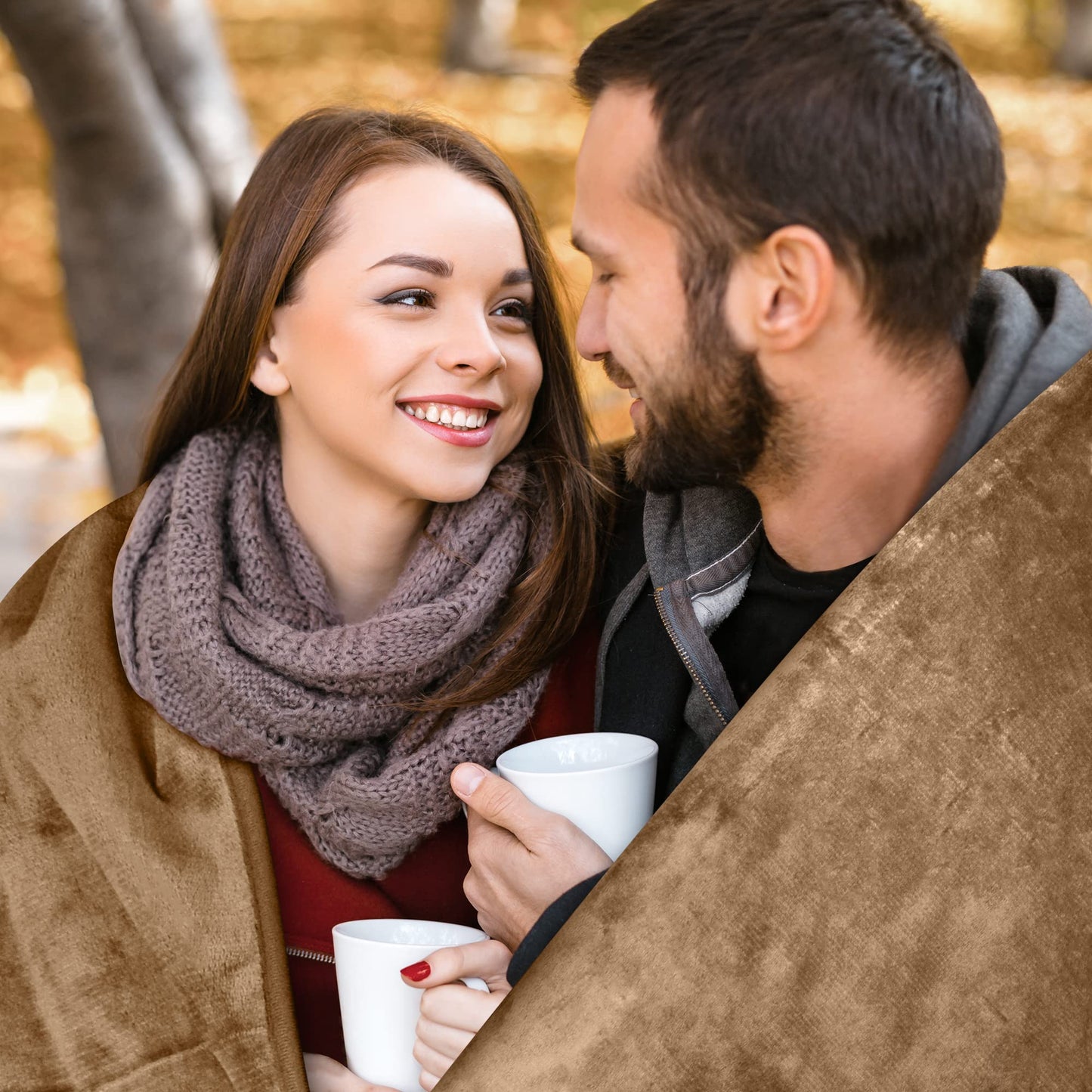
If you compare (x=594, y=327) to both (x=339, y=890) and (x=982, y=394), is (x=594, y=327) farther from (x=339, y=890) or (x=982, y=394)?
(x=339, y=890)

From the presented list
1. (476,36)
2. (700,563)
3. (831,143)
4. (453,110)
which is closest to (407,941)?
(700,563)

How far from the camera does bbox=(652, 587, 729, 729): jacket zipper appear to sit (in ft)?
6.39

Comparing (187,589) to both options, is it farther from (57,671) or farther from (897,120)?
(897,120)

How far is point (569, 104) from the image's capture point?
996 cm

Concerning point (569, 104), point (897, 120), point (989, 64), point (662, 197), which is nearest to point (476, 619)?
point (662, 197)

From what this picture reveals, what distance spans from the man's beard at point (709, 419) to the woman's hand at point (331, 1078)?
924 mm

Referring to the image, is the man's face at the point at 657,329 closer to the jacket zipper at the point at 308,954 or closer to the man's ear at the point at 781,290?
the man's ear at the point at 781,290

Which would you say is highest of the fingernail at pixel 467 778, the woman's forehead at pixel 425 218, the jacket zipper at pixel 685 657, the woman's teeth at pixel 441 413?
the woman's forehead at pixel 425 218

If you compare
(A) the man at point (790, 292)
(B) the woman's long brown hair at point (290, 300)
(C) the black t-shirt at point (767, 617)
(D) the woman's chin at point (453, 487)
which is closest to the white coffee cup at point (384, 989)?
(A) the man at point (790, 292)

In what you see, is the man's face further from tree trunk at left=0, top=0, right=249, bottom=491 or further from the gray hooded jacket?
tree trunk at left=0, top=0, right=249, bottom=491

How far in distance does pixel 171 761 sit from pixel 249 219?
92cm

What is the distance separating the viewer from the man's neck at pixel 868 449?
174cm

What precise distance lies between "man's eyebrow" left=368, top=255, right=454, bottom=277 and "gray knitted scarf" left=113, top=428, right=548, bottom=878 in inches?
15.9

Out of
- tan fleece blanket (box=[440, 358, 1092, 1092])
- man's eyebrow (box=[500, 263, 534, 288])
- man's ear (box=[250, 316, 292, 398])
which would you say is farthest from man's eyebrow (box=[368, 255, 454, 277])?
tan fleece blanket (box=[440, 358, 1092, 1092])
